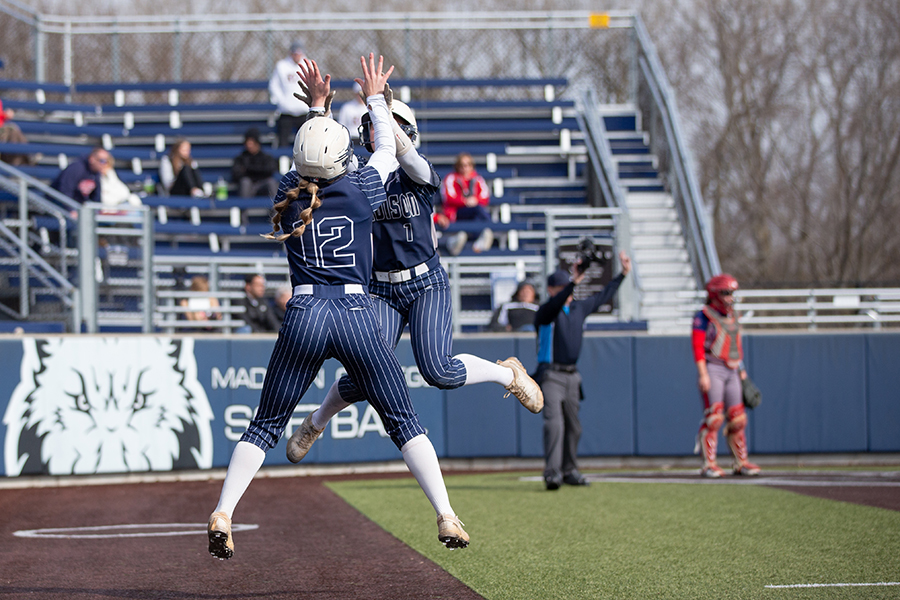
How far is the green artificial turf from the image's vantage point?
5.73m

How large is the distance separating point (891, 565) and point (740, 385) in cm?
559

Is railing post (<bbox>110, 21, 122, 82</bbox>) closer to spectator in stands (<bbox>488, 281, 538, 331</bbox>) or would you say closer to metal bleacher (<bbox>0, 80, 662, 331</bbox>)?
metal bleacher (<bbox>0, 80, 662, 331</bbox>)

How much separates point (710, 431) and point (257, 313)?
18.6ft

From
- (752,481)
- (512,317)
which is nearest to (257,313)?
(512,317)

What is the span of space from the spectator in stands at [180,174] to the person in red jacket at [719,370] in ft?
29.7

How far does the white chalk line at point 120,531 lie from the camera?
7.99 m

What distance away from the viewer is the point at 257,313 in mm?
13172

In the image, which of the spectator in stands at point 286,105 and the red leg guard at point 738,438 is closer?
the red leg guard at point 738,438

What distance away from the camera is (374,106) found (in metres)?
5.48

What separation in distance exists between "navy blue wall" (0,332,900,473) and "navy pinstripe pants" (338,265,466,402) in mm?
7015

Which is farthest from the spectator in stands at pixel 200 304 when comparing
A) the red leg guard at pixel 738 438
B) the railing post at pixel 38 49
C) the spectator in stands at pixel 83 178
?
the railing post at pixel 38 49

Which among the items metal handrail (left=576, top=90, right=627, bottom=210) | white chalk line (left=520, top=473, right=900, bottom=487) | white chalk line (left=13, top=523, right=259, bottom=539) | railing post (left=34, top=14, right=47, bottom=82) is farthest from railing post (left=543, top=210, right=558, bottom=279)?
railing post (left=34, top=14, right=47, bottom=82)

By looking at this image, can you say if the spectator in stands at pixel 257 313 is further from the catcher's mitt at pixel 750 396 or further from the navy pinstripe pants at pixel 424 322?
the navy pinstripe pants at pixel 424 322

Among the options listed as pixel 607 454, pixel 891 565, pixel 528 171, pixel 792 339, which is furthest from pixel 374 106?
pixel 528 171
